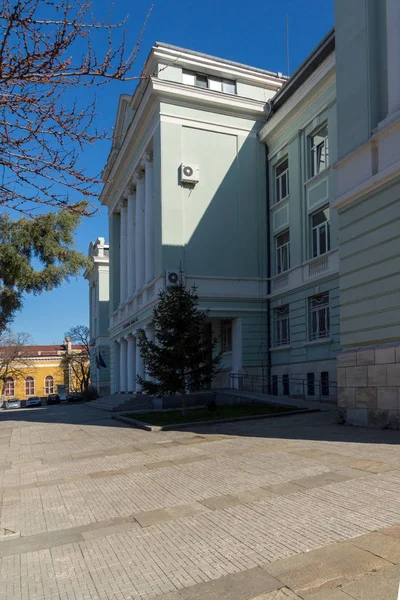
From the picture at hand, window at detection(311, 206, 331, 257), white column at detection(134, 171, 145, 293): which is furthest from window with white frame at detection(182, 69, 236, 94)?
window at detection(311, 206, 331, 257)

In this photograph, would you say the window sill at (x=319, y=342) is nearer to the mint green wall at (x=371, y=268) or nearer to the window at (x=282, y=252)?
the window at (x=282, y=252)

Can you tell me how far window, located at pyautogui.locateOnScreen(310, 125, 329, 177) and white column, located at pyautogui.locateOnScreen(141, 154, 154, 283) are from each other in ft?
33.8

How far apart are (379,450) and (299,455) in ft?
4.74

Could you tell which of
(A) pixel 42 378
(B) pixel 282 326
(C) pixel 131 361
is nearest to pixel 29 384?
(A) pixel 42 378

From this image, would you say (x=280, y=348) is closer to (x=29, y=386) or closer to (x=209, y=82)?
(x=209, y=82)

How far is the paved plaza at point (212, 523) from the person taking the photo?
450 centimetres

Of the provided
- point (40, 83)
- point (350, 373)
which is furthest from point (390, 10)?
point (40, 83)

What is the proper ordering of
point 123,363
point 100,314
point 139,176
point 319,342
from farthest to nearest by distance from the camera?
point 100,314 → point 123,363 → point 139,176 → point 319,342

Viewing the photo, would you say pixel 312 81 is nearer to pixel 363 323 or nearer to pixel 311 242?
pixel 311 242

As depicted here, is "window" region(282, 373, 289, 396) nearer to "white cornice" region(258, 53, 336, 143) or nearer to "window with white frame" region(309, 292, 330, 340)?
"window with white frame" region(309, 292, 330, 340)

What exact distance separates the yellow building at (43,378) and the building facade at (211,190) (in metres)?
53.2

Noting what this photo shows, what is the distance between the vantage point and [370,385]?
13.6m

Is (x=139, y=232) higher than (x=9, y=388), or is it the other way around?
(x=139, y=232)

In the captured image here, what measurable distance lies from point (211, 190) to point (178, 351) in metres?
13.9
